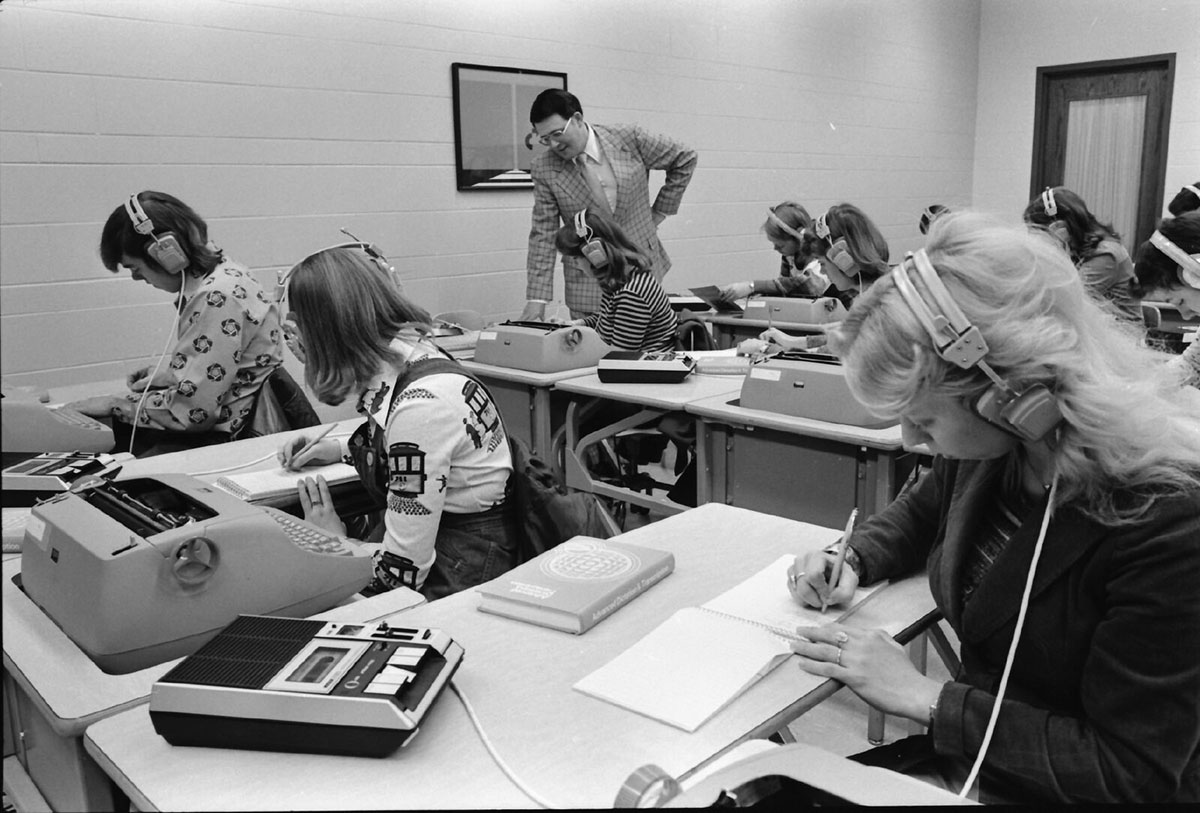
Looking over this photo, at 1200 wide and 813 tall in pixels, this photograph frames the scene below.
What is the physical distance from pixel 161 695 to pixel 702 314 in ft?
11.8

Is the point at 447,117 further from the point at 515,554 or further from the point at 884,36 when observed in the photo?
the point at 515,554

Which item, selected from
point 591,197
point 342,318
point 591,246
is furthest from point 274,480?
point 591,197

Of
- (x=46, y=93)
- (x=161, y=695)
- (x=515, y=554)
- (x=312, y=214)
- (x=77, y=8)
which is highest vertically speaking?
(x=77, y=8)

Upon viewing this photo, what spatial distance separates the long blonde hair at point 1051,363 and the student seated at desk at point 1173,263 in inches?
59.8

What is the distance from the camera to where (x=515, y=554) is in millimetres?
1607

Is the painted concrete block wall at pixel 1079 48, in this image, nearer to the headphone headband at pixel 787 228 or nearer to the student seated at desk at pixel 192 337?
the headphone headband at pixel 787 228

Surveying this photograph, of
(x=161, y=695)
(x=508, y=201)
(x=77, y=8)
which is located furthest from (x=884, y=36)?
(x=161, y=695)

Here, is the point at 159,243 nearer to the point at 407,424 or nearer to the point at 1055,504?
the point at 407,424

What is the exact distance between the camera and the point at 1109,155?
279 cm

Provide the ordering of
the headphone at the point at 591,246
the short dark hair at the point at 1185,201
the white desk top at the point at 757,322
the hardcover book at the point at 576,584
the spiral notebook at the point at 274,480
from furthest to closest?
the white desk top at the point at 757,322 < the headphone at the point at 591,246 < the short dark hair at the point at 1185,201 < the spiral notebook at the point at 274,480 < the hardcover book at the point at 576,584

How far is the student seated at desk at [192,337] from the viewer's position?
2.35 meters

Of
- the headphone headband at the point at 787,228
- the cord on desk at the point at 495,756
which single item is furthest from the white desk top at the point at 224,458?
the headphone headband at the point at 787,228

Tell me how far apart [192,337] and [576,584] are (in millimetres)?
1597

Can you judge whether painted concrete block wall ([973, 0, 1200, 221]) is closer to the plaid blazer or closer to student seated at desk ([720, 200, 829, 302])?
student seated at desk ([720, 200, 829, 302])
